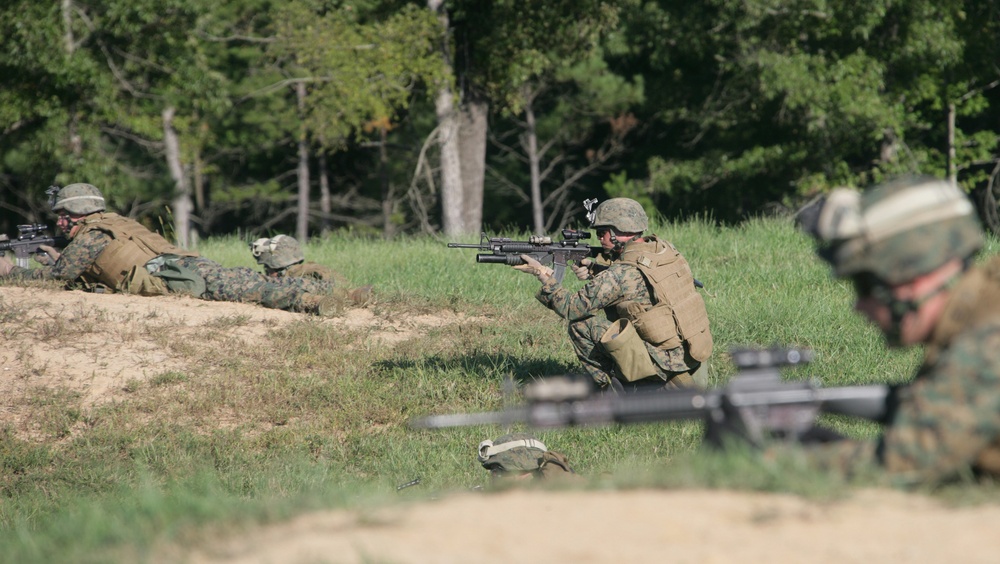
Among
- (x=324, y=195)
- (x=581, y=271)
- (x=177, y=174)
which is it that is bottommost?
(x=324, y=195)

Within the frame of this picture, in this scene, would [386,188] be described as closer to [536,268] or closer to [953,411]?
[536,268]

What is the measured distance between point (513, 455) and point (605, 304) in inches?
74.9

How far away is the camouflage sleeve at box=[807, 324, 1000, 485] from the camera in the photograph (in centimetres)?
354

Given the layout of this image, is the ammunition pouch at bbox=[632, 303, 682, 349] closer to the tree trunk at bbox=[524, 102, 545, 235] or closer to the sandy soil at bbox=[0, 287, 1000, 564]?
the sandy soil at bbox=[0, 287, 1000, 564]

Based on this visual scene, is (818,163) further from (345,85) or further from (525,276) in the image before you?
(525,276)

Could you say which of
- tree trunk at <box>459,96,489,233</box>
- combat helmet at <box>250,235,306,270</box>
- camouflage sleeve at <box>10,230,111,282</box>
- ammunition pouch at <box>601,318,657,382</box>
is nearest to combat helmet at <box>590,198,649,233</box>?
ammunition pouch at <box>601,318,657,382</box>

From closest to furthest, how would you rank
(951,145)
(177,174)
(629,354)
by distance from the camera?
(629,354) < (951,145) < (177,174)

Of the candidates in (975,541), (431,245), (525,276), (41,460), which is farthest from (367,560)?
(431,245)

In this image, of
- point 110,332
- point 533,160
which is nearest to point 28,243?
point 110,332

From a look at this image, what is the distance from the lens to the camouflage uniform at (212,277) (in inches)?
440

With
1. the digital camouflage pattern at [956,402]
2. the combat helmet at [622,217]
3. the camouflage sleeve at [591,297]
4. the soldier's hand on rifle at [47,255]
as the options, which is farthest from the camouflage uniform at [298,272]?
the digital camouflage pattern at [956,402]

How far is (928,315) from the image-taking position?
3803mm

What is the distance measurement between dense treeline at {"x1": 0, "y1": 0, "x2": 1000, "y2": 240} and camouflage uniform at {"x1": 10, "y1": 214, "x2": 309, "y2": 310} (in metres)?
6.62

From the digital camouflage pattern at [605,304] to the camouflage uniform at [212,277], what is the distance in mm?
3687
